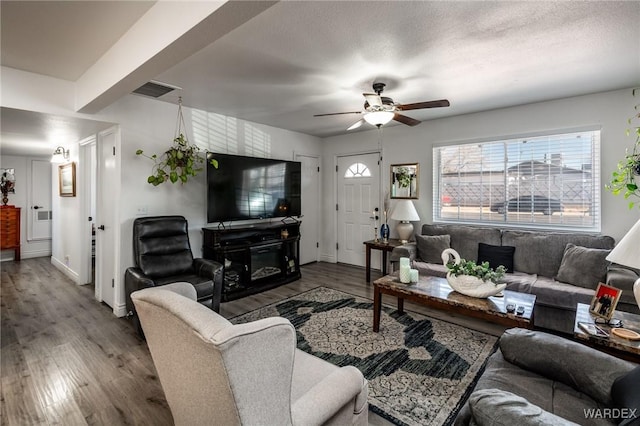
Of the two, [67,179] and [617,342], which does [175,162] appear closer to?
[67,179]

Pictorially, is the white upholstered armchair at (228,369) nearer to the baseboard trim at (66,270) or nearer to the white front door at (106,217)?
the white front door at (106,217)

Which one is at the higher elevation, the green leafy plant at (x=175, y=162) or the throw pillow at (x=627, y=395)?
the green leafy plant at (x=175, y=162)

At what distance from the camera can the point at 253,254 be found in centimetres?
437

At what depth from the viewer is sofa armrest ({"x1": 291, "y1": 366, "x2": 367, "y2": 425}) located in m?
1.13

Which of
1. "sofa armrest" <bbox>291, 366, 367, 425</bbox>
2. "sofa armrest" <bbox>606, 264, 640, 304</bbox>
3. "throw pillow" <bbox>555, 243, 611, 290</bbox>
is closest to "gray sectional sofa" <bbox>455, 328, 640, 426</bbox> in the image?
"sofa armrest" <bbox>291, 366, 367, 425</bbox>

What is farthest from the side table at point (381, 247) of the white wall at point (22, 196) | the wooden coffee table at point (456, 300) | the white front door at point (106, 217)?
the white wall at point (22, 196)

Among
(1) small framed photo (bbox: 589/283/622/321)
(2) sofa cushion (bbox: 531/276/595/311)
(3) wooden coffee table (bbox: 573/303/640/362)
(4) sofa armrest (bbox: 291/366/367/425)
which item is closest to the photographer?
(4) sofa armrest (bbox: 291/366/367/425)

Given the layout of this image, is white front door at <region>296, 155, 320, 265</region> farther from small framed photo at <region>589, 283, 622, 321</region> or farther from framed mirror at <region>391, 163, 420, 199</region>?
small framed photo at <region>589, 283, 622, 321</region>

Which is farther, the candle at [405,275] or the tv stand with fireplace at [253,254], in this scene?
the tv stand with fireplace at [253,254]

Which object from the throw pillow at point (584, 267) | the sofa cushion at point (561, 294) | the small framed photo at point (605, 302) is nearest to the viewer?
the small framed photo at point (605, 302)

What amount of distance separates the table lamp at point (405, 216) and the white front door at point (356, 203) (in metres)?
0.71

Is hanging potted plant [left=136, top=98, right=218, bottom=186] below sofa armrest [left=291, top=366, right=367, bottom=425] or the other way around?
the other way around

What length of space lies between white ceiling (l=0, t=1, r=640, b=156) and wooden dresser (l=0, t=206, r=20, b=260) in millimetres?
3770

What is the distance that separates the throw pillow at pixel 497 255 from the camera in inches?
142
